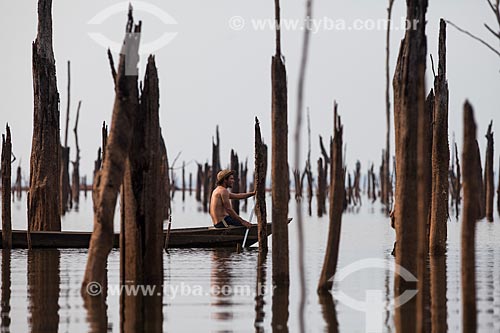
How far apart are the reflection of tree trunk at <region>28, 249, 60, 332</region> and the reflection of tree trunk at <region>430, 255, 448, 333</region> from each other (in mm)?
2790

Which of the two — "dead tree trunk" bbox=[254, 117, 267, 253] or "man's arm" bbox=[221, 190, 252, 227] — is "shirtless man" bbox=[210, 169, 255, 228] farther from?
"dead tree trunk" bbox=[254, 117, 267, 253]

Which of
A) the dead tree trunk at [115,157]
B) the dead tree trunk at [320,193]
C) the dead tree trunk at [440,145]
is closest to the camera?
the dead tree trunk at [115,157]

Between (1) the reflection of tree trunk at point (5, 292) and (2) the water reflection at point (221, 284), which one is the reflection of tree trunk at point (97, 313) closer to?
(1) the reflection of tree trunk at point (5, 292)

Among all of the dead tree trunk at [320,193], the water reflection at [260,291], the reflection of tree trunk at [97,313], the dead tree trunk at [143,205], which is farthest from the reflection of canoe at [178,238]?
the dead tree trunk at [320,193]

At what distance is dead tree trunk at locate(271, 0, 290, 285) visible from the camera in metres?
8.33

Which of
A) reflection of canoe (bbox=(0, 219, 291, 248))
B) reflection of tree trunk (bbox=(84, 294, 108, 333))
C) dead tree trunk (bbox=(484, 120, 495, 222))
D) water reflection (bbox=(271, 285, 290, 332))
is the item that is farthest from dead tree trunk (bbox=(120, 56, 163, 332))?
dead tree trunk (bbox=(484, 120, 495, 222))

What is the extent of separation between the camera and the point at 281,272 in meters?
8.74

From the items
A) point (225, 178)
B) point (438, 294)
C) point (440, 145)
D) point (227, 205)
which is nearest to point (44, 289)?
point (438, 294)

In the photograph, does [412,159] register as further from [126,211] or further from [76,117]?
[76,117]

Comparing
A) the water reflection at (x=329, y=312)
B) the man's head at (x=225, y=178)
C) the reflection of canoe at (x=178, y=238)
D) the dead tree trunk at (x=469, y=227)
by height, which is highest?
the man's head at (x=225, y=178)

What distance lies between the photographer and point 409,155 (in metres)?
7.25

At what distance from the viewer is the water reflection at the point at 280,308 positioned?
7.04m

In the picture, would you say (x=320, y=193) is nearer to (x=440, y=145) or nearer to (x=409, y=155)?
(x=440, y=145)

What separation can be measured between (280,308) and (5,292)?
2.68 metres
